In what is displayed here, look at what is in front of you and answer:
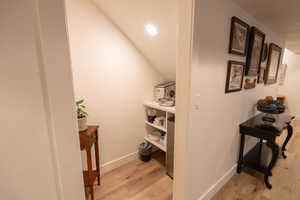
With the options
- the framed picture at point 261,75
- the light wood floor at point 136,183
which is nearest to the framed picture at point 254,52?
the framed picture at point 261,75

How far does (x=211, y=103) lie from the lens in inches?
54.2

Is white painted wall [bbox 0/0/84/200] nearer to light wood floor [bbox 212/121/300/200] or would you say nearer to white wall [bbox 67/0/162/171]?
white wall [bbox 67/0/162/171]

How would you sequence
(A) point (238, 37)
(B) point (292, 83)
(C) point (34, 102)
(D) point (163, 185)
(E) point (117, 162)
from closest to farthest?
(C) point (34, 102) < (A) point (238, 37) < (D) point (163, 185) < (E) point (117, 162) < (B) point (292, 83)

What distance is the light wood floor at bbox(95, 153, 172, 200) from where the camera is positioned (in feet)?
5.42

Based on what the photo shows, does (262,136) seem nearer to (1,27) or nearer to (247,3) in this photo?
(247,3)

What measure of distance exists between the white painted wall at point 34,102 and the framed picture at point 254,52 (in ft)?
6.44

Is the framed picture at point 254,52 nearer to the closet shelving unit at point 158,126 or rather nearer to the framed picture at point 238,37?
the framed picture at point 238,37

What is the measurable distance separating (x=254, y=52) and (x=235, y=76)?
0.54 meters

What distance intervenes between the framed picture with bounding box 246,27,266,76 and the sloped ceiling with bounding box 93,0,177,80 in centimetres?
92

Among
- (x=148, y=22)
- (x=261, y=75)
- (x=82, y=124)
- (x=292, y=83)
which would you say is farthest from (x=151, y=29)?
(x=292, y=83)

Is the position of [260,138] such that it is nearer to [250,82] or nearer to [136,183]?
[250,82]

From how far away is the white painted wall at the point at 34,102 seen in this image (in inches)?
20.8

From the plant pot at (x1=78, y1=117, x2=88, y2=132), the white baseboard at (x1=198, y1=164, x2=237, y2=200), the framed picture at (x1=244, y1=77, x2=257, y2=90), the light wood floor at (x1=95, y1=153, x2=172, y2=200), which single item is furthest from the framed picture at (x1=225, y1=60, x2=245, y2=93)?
the plant pot at (x1=78, y1=117, x2=88, y2=132)

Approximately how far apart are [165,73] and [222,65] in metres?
1.13
